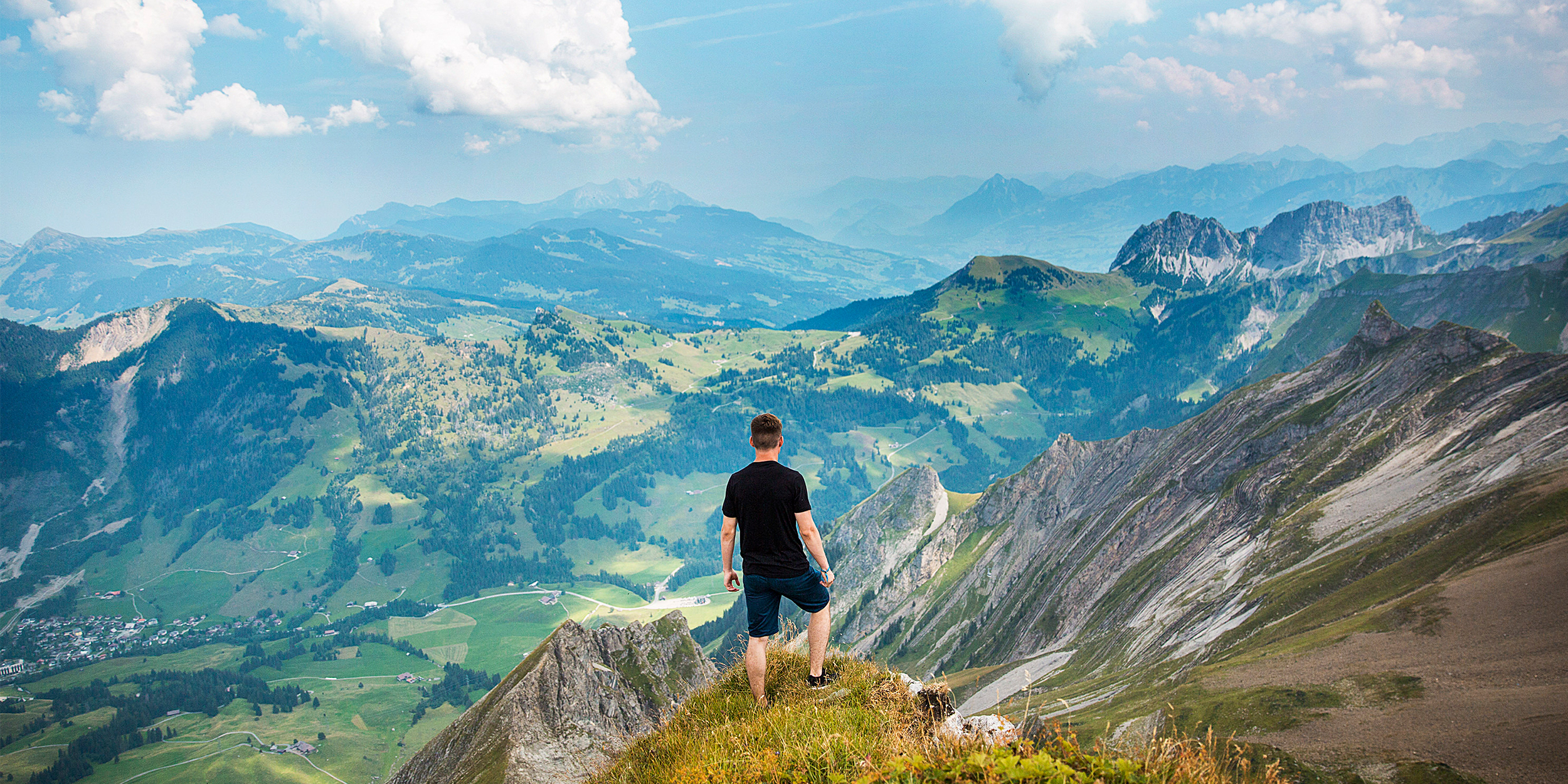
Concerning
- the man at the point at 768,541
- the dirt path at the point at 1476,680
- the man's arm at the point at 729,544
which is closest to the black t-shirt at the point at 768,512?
the man at the point at 768,541

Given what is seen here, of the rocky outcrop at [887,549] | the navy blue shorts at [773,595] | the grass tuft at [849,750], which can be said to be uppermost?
the navy blue shorts at [773,595]

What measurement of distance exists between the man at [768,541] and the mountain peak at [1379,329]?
94123 millimetres

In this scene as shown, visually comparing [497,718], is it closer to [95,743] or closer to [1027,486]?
[1027,486]

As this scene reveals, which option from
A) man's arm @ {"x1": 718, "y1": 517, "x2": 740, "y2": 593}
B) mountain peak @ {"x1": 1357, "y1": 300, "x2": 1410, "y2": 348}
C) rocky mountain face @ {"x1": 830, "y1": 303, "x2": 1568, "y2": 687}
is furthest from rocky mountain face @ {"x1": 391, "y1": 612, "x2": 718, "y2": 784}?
mountain peak @ {"x1": 1357, "y1": 300, "x2": 1410, "y2": 348}

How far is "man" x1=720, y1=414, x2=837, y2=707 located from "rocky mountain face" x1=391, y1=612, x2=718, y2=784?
→ 33.2 m

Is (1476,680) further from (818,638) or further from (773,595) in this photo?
(773,595)

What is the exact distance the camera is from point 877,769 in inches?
315

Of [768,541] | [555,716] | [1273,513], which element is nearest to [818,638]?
[768,541]

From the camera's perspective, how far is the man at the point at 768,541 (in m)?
11.9

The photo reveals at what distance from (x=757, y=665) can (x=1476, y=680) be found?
2708 centimetres

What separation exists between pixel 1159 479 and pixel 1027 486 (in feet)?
132

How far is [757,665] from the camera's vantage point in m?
12.4

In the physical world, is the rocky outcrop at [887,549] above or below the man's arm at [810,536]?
below

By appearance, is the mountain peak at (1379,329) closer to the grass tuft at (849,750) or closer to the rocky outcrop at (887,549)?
the rocky outcrop at (887,549)
